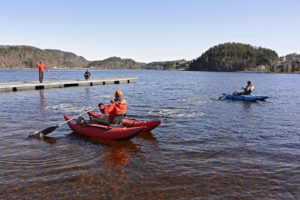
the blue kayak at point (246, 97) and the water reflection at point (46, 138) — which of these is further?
the blue kayak at point (246, 97)

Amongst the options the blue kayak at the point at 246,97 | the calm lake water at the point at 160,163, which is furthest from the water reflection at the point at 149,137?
the blue kayak at the point at 246,97

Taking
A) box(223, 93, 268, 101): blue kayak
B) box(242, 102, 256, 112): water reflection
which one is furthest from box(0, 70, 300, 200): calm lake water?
box(223, 93, 268, 101): blue kayak

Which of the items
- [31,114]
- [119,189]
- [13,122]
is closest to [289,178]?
[119,189]

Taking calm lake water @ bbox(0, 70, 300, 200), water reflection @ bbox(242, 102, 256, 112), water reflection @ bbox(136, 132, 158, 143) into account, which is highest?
water reflection @ bbox(242, 102, 256, 112)

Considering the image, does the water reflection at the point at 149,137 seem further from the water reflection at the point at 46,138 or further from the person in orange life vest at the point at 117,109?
the water reflection at the point at 46,138

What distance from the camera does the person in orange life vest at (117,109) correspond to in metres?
12.9

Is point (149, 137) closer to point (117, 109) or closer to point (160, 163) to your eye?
point (117, 109)

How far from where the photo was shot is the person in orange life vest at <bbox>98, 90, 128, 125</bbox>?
506 inches

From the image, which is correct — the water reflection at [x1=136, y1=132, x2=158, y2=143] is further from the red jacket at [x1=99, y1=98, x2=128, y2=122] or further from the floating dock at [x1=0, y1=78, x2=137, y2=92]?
the floating dock at [x1=0, y1=78, x2=137, y2=92]

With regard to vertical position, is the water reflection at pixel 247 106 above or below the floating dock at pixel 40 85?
below

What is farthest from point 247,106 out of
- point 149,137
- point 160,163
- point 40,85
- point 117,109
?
point 40,85

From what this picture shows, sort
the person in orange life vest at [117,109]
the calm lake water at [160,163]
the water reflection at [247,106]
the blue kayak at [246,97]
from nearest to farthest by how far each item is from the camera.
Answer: the calm lake water at [160,163] < the person in orange life vest at [117,109] < the water reflection at [247,106] < the blue kayak at [246,97]

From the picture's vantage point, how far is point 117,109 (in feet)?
42.9

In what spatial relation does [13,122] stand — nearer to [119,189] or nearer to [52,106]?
[52,106]
